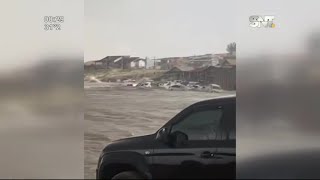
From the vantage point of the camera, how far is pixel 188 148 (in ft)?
10.1

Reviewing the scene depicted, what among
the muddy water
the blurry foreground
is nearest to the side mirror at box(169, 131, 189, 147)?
the muddy water

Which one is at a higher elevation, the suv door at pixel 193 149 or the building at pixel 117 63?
the building at pixel 117 63

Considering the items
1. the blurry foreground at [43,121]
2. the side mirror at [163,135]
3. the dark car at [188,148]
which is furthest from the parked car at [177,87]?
the blurry foreground at [43,121]

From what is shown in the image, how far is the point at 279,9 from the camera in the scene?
3037 millimetres

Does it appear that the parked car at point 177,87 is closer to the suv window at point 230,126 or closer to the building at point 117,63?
the building at point 117,63


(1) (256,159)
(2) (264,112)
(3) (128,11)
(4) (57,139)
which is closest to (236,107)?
(2) (264,112)

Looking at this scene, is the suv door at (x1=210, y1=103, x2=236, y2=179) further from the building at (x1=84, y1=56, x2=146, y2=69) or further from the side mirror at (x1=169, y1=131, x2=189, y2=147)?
the building at (x1=84, y1=56, x2=146, y2=69)

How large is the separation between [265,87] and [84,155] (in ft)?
4.67

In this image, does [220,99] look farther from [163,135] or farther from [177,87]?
[163,135]

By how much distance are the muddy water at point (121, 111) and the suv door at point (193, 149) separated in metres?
0.11

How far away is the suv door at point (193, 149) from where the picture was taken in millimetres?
3074
